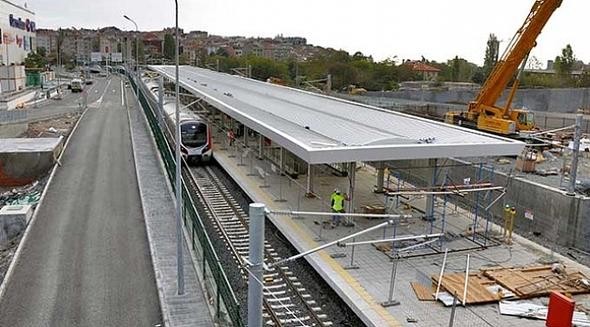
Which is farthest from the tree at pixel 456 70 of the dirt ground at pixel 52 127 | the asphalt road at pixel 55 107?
the dirt ground at pixel 52 127

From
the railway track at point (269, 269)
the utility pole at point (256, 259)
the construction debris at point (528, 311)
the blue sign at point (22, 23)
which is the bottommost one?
the railway track at point (269, 269)

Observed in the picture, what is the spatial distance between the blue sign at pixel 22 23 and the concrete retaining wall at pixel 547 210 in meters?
78.5

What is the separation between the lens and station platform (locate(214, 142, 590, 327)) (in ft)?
40.6

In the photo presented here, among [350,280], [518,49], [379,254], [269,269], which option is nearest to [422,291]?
[350,280]

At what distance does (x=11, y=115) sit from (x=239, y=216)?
3074cm

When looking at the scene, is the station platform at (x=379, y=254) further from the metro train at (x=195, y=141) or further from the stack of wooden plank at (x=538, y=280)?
the metro train at (x=195, y=141)

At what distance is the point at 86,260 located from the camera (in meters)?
15.7

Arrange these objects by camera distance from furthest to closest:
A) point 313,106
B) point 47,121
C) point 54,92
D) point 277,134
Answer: point 54,92, point 47,121, point 313,106, point 277,134

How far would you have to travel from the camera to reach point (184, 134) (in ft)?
94.5

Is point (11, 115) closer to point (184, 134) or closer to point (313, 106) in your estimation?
point (184, 134)

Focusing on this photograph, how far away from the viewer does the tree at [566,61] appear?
6994 cm

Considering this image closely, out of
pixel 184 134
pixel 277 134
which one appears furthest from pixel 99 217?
pixel 184 134

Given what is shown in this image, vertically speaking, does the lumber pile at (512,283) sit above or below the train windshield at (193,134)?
below

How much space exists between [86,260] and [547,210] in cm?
1711
